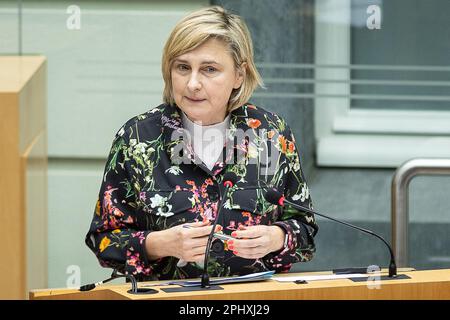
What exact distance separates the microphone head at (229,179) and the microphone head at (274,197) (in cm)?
11

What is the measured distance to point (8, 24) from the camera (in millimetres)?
4801

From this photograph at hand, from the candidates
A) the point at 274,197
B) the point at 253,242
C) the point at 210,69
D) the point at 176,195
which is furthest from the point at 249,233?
the point at 210,69

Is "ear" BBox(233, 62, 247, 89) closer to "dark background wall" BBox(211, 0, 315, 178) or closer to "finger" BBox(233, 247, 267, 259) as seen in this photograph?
"finger" BBox(233, 247, 267, 259)

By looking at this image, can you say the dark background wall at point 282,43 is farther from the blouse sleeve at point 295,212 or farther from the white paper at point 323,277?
the white paper at point 323,277

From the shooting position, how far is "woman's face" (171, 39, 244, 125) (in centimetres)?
319

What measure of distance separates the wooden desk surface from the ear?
78 cm

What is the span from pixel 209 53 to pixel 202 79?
79 mm

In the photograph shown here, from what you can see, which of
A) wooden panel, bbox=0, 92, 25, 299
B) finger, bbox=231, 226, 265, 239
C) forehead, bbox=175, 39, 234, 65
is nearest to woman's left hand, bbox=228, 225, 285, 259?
finger, bbox=231, 226, 265, 239

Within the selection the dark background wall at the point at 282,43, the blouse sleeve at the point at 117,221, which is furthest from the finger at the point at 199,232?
the dark background wall at the point at 282,43

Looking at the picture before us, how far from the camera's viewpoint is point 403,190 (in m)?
4.00

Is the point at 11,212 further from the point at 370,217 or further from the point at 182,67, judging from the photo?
the point at 370,217

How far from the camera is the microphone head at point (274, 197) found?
10.2 feet

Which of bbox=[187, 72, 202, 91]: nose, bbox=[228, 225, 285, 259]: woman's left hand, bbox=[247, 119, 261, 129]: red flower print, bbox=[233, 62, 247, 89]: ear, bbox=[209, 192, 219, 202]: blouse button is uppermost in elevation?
bbox=[233, 62, 247, 89]: ear
